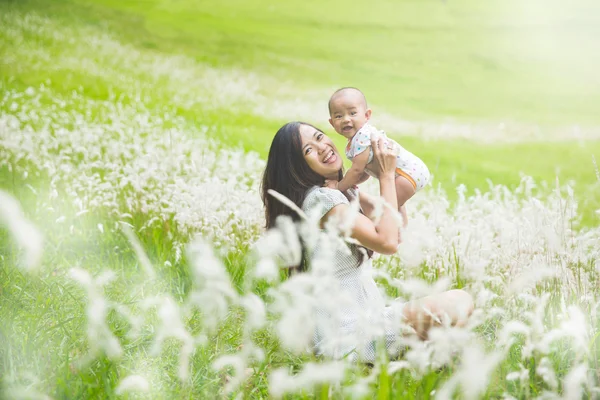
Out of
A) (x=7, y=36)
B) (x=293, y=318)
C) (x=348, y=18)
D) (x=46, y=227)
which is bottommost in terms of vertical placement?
(x=46, y=227)

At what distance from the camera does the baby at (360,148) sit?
333 centimetres

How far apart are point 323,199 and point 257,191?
76.0 inches

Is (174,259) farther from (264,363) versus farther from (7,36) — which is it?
(7,36)

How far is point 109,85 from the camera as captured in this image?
30.3 ft

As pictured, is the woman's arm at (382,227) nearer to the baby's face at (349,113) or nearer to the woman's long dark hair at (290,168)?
the woman's long dark hair at (290,168)

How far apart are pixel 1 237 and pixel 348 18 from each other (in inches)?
374

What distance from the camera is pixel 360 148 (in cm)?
335

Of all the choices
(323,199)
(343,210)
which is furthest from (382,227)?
(323,199)

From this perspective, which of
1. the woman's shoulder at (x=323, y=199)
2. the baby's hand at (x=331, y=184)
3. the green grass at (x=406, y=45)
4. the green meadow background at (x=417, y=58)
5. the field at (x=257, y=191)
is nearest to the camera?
the field at (x=257, y=191)

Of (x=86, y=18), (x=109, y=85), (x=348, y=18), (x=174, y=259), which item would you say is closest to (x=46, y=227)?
(x=174, y=259)

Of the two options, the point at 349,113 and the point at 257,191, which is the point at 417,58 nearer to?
the point at 257,191

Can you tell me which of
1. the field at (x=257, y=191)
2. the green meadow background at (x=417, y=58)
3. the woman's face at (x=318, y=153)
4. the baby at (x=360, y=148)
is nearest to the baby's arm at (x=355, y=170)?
the baby at (x=360, y=148)

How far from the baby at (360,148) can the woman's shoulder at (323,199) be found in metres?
0.24

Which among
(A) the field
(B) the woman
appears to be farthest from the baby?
(A) the field
